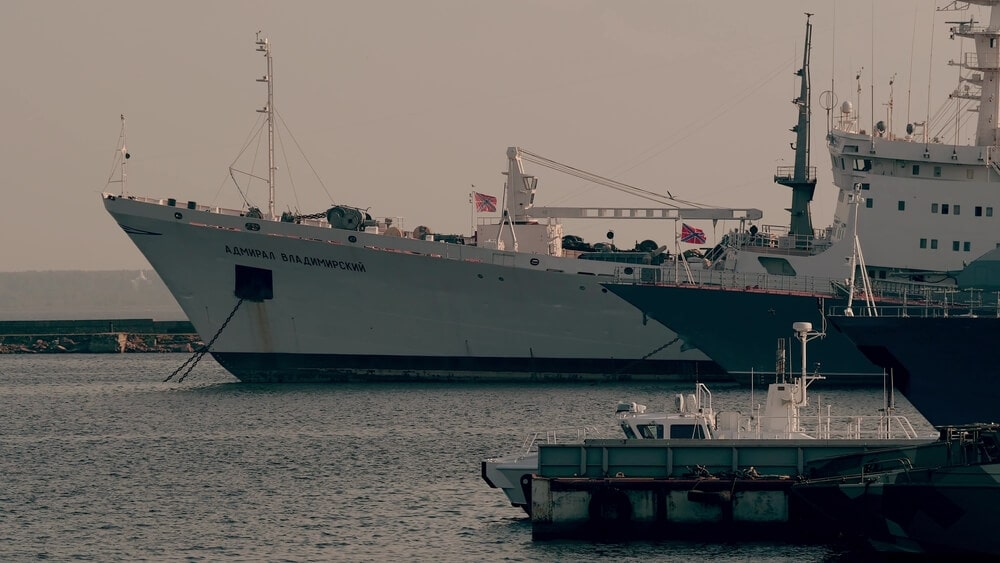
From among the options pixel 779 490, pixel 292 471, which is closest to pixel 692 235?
pixel 292 471

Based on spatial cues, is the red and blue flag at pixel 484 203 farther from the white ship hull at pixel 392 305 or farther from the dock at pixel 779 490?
the dock at pixel 779 490

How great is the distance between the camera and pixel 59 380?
86.2 meters

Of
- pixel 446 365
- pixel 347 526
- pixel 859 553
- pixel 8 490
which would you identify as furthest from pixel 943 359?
pixel 446 365

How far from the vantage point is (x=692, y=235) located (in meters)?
68.8

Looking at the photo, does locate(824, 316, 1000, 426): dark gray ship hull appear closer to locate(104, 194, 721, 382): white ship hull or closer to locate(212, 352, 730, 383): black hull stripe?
locate(104, 194, 721, 382): white ship hull

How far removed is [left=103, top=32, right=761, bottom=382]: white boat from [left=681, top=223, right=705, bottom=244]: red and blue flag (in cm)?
325

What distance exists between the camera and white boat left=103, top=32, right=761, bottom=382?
235 feet

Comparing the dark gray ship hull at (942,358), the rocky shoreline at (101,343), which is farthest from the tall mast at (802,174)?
the rocky shoreline at (101,343)

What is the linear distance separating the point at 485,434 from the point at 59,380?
131 feet

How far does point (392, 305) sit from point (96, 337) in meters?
56.8

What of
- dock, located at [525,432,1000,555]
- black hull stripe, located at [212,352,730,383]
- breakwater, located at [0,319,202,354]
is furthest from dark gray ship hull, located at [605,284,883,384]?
breakwater, located at [0,319,202,354]

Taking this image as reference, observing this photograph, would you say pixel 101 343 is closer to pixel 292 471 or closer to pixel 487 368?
pixel 487 368

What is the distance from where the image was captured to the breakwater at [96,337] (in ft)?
406

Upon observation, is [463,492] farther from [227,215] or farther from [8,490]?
[227,215]
